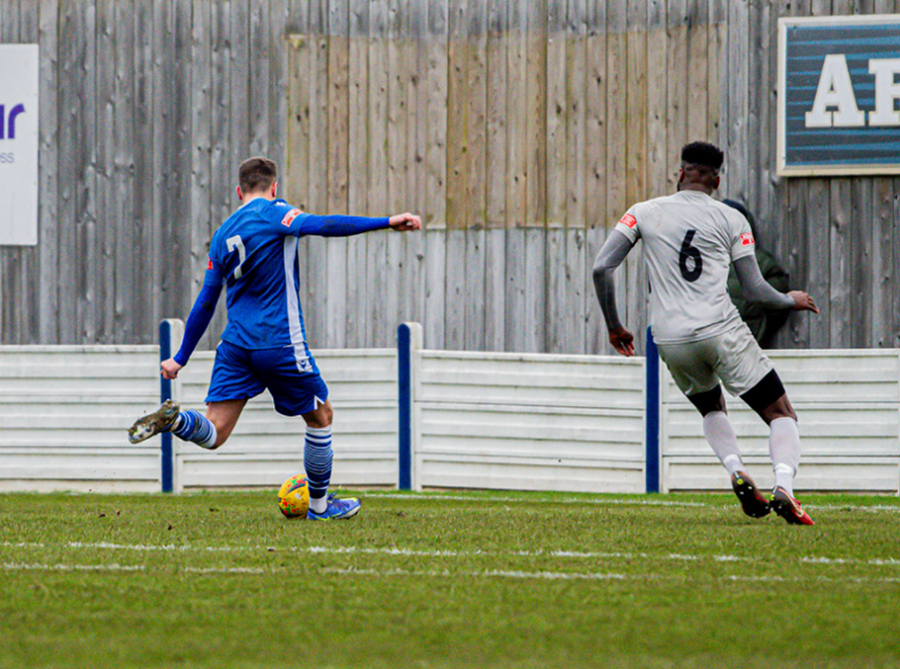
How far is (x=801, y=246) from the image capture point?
13.2 meters

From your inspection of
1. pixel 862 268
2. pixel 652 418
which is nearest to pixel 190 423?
pixel 652 418

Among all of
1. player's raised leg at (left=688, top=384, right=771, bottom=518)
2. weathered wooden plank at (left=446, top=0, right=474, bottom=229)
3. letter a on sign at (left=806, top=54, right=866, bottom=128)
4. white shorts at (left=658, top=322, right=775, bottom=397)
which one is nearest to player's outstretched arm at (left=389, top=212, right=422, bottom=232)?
white shorts at (left=658, top=322, right=775, bottom=397)

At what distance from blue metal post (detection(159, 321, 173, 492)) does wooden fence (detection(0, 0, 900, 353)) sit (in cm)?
247

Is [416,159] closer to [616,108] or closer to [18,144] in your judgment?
[616,108]

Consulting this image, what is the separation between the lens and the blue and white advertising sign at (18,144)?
14.5m

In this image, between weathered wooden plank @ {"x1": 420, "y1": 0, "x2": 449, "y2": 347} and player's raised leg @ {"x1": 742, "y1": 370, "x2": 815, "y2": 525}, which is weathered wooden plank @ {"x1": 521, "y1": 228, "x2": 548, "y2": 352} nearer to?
weathered wooden plank @ {"x1": 420, "y1": 0, "x2": 449, "y2": 347}

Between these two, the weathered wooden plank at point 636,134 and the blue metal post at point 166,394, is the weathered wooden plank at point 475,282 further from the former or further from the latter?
the blue metal post at point 166,394

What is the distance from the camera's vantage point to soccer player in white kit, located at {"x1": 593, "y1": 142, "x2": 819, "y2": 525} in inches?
276

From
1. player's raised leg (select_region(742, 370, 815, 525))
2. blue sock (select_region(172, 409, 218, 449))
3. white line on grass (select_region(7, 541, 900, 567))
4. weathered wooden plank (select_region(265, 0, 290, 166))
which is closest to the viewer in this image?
white line on grass (select_region(7, 541, 900, 567))

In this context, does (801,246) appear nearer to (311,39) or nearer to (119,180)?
(311,39)

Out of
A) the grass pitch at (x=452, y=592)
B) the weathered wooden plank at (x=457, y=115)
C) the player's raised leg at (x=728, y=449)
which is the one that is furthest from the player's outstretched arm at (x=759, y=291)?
the weathered wooden plank at (x=457, y=115)

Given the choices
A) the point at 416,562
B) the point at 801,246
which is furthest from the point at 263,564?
the point at 801,246

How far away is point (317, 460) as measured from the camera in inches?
292

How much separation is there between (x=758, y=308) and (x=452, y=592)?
9034mm
